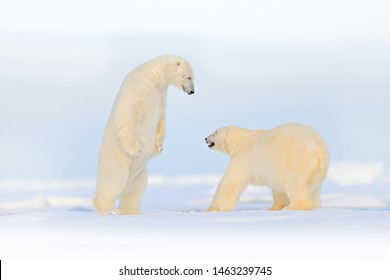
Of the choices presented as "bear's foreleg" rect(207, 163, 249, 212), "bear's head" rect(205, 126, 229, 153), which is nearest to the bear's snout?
"bear's head" rect(205, 126, 229, 153)

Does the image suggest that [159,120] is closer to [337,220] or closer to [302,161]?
[302,161]

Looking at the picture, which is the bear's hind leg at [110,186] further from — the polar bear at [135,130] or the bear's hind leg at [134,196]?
the bear's hind leg at [134,196]

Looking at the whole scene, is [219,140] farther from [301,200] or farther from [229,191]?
[301,200]

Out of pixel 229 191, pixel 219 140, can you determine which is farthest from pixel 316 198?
pixel 219 140

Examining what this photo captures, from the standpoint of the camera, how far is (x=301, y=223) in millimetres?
6840

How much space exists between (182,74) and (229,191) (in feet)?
4.98

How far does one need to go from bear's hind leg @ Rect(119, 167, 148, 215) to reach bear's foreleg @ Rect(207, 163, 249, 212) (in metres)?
0.88

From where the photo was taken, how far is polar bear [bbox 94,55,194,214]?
27.8 feet

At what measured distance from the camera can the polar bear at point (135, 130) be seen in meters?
8.48

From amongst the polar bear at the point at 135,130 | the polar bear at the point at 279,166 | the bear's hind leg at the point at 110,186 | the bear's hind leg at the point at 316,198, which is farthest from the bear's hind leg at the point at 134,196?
the bear's hind leg at the point at 316,198

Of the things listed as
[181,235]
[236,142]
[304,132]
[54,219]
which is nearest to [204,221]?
[181,235]

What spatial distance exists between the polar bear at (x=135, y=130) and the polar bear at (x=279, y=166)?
995 millimetres

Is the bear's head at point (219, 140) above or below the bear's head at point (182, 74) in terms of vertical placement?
below

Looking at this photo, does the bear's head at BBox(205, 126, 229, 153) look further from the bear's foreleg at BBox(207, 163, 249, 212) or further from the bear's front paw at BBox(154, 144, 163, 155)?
the bear's front paw at BBox(154, 144, 163, 155)
